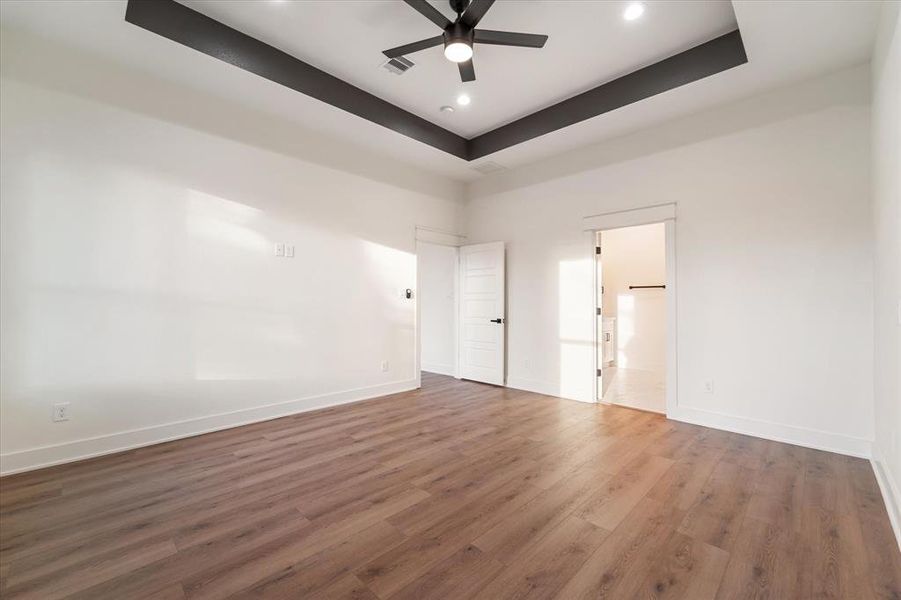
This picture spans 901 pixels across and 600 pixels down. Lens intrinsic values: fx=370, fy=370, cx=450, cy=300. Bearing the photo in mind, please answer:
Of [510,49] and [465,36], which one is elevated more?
[510,49]

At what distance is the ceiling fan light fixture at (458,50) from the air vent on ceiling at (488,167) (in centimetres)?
238

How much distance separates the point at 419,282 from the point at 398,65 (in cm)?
275

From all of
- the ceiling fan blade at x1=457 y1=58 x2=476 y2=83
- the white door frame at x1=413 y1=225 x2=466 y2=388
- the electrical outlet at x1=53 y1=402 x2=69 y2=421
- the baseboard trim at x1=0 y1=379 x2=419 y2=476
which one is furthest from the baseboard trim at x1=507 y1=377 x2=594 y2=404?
the electrical outlet at x1=53 y1=402 x2=69 y2=421

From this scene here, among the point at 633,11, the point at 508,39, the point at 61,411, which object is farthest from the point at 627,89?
the point at 61,411

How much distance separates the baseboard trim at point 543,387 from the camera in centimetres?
467

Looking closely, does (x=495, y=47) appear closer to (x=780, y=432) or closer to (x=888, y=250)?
(x=888, y=250)

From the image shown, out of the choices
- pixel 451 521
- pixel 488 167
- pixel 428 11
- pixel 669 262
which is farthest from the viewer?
pixel 488 167

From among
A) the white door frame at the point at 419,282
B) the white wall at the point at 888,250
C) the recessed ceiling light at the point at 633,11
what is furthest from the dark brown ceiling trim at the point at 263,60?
the white wall at the point at 888,250

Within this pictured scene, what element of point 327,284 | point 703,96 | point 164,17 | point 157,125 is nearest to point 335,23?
point 164,17

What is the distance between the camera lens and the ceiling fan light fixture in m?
2.61

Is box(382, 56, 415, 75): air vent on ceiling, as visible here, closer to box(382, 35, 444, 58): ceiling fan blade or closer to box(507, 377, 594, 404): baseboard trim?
box(382, 35, 444, 58): ceiling fan blade

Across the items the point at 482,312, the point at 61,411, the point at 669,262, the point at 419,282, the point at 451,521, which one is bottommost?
the point at 451,521

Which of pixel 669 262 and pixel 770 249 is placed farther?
pixel 669 262

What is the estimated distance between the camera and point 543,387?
5.08 m
